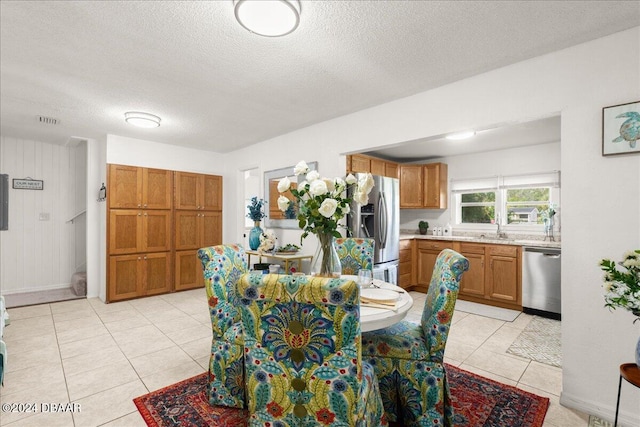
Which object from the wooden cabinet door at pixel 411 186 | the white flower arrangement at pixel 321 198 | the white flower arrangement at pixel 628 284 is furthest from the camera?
the wooden cabinet door at pixel 411 186

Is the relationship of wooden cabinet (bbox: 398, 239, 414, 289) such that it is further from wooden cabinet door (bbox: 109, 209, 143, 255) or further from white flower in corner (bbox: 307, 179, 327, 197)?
wooden cabinet door (bbox: 109, 209, 143, 255)

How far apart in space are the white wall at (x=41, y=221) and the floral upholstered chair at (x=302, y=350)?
18.9ft

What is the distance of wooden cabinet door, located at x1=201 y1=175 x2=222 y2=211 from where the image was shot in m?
5.43

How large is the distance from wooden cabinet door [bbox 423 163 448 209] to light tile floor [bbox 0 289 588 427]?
80.6 inches

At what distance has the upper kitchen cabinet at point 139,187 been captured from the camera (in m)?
A: 4.42

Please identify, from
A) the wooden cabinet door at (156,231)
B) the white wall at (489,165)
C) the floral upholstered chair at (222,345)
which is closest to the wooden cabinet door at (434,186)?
the white wall at (489,165)

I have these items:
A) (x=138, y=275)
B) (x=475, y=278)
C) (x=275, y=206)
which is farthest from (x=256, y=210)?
(x=475, y=278)

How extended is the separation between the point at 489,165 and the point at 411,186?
130 centimetres

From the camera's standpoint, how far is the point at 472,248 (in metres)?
4.51

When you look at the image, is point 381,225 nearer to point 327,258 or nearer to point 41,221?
point 327,258

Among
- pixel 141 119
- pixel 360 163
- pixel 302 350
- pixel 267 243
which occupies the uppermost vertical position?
pixel 141 119

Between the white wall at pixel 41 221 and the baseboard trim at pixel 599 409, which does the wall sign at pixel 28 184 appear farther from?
the baseboard trim at pixel 599 409

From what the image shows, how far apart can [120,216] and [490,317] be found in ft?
17.3

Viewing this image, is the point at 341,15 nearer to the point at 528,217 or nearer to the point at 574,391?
the point at 574,391
